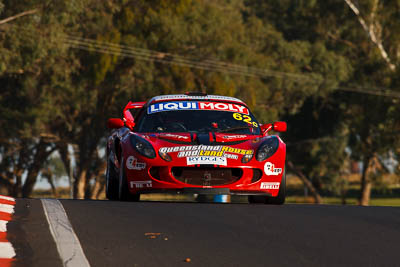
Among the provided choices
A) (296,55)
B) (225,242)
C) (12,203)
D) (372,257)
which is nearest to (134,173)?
(12,203)

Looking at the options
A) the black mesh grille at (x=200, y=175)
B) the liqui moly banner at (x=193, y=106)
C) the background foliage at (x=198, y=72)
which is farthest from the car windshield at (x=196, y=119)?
the background foliage at (x=198, y=72)

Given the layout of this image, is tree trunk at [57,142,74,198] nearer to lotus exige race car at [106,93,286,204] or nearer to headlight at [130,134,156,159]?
lotus exige race car at [106,93,286,204]

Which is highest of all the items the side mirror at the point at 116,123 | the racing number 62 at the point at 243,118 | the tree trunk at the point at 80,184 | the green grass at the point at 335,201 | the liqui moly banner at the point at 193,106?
the liqui moly banner at the point at 193,106

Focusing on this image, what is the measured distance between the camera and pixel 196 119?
11469mm

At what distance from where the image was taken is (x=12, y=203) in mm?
9000

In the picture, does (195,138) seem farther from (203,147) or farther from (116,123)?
(116,123)

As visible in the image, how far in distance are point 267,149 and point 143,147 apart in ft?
4.93

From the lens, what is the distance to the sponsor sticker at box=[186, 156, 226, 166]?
10094mm

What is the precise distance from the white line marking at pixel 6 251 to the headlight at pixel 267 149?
15.5 feet

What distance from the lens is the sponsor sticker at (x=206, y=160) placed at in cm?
1009

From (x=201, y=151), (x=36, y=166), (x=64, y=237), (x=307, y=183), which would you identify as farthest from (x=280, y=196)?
(x=307, y=183)

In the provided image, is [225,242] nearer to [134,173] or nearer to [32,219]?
[32,219]

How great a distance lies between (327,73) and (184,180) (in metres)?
40.0

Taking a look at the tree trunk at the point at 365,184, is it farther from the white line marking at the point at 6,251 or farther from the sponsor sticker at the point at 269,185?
the white line marking at the point at 6,251
